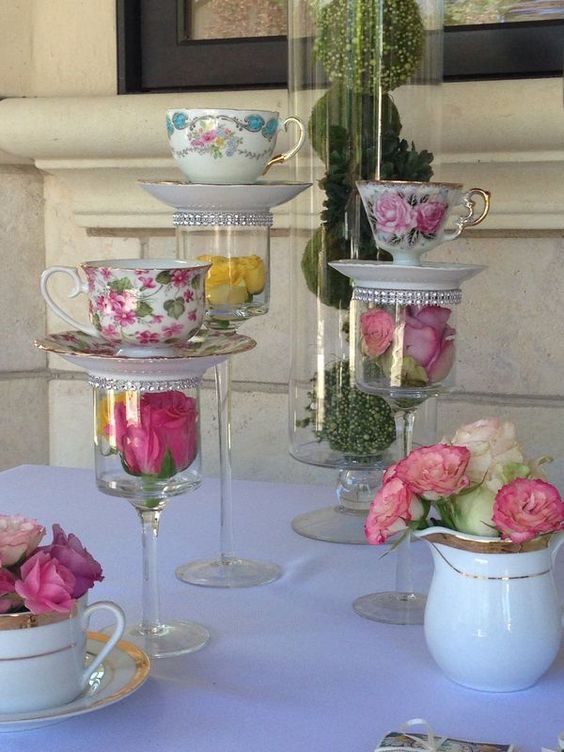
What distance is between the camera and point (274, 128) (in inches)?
39.1

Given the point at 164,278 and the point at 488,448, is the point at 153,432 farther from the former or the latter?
the point at 488,448

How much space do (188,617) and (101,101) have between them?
0.91 meters

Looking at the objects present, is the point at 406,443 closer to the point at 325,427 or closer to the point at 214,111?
the point at 325,427

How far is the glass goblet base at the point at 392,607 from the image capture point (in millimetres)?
877

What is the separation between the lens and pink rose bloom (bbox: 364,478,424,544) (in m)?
0.75

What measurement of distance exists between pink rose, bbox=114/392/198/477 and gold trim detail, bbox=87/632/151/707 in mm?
105

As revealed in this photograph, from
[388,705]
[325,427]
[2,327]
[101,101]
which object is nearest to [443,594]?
[388,705]

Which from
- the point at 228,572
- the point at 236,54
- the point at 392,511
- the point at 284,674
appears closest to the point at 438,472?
the point at 392,511

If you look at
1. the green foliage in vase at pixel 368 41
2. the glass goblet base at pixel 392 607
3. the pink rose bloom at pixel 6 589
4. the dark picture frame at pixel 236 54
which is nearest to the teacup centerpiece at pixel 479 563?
the glass goblet base at pixel 392 607

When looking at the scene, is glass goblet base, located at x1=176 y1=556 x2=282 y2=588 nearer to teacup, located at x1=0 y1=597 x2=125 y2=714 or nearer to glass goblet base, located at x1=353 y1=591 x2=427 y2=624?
glass goblet base, located at x1=353 y1=591 x2=427 y2=624

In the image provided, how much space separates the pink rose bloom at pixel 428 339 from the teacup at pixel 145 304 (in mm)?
183

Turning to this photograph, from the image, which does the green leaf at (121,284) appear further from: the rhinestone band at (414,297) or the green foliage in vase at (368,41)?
the green foliage in vase at (368,41)

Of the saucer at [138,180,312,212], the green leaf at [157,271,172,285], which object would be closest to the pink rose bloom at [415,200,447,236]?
the saucer at [138,180,312,212]

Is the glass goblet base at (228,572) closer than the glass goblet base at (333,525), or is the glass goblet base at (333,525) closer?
the glass goblet base at (228,572)
